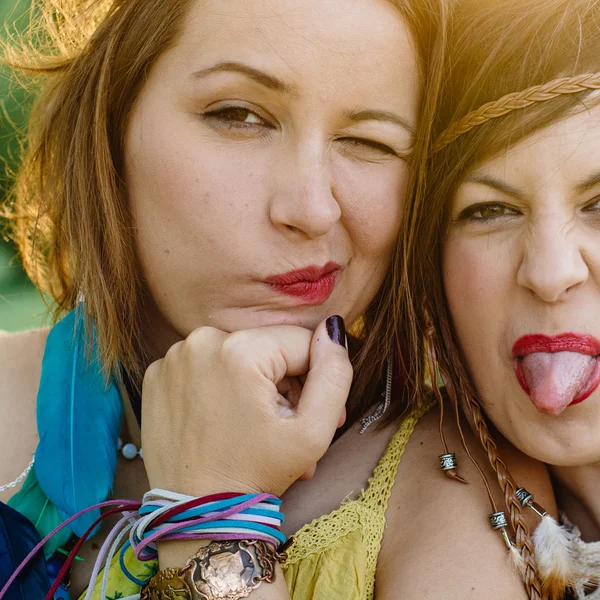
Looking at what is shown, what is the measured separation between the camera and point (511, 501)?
1780 millimetres

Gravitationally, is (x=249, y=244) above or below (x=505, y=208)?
below

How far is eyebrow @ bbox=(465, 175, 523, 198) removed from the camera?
5.61 ft

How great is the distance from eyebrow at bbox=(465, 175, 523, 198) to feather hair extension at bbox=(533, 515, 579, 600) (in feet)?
2.43

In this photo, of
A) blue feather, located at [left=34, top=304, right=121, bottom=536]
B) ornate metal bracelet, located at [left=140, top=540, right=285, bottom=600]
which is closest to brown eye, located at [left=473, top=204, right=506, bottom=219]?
ornate metal bracelet, located at [left=140, top=540, right=285, bottom=600]

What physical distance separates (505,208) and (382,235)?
326 millimetres

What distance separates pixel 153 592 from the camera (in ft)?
5.38

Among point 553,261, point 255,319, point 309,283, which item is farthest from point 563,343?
point 255,319

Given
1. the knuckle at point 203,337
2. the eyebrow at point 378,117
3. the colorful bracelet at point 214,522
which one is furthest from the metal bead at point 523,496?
the eyebrow at point 378,117

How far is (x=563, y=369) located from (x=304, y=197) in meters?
0.67

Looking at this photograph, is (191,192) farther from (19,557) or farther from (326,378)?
(19,557)

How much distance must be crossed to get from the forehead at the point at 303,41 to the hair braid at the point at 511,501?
787 mm

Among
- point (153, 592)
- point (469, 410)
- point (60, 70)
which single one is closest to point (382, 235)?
point (469, 410)

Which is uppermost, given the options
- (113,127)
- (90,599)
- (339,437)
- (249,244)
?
(113,127)

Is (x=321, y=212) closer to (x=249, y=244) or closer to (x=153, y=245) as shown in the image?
(x=249, y=244)
